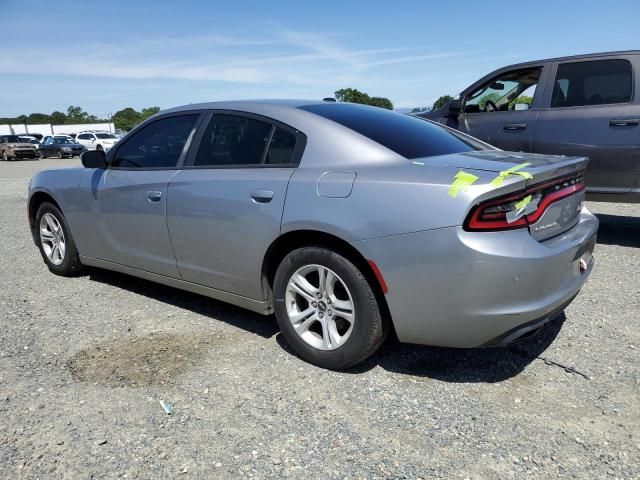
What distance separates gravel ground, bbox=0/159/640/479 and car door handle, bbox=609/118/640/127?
2274 mm

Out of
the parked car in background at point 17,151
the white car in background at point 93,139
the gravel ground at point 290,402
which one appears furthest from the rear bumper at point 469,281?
the parked car in background at point 17,151

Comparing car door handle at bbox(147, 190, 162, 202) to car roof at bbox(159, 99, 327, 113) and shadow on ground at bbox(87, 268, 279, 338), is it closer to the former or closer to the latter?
car roof at bbox(159, 99, 327, 113)

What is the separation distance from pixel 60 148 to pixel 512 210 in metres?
34.0

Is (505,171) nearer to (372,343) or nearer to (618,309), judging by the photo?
(372,343)

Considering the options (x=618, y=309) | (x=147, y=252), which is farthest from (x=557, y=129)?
(x=147, y=252)

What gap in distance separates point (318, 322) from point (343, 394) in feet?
1.56

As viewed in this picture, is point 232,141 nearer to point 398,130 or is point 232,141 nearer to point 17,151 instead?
point 398,130

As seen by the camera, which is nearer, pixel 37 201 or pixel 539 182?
pixel 539 182

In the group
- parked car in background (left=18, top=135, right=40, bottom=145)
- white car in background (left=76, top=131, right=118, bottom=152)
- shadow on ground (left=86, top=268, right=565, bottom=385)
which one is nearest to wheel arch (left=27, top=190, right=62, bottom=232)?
shadow on ground (left=86, top=268, right=565, bottom=385)

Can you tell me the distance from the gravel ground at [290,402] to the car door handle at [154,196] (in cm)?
89

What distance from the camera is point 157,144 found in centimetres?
396

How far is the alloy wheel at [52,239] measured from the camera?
16.0 feet

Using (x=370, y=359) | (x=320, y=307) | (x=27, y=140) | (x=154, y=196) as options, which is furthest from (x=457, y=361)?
(x=27, y=140)

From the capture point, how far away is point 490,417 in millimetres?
2527
